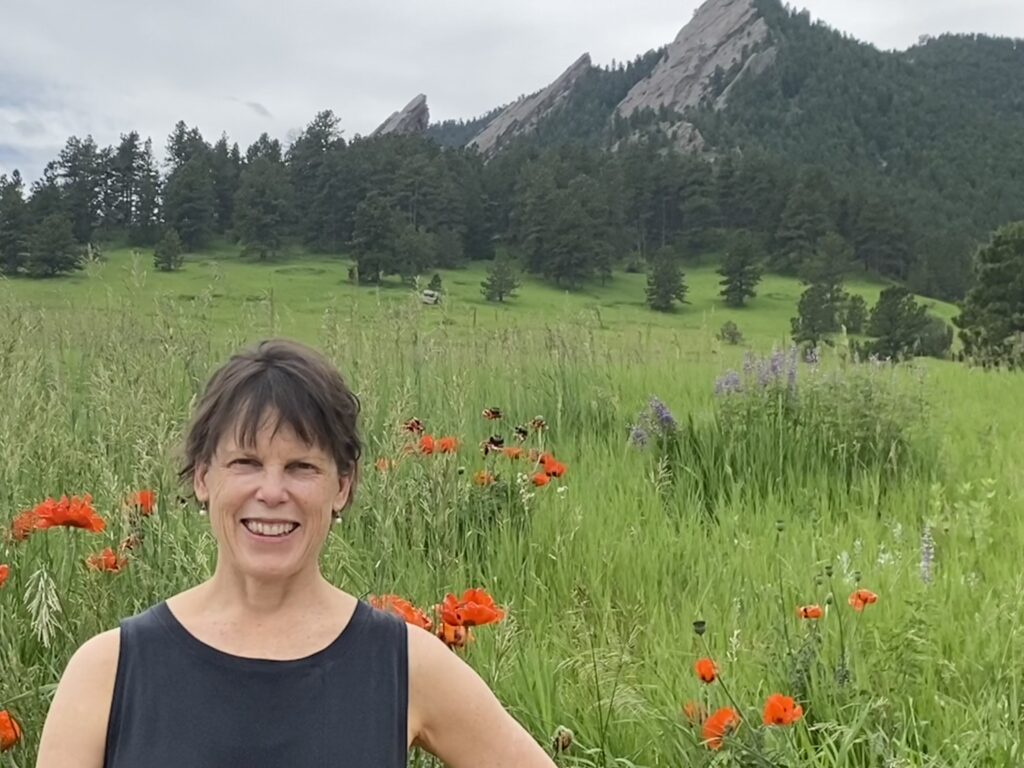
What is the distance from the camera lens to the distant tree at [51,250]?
819 inches

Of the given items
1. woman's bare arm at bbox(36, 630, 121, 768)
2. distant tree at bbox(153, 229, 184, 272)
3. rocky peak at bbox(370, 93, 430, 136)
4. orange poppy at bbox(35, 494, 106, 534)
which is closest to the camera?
woman's bare arm at bbox(36, 630, 121, 768)

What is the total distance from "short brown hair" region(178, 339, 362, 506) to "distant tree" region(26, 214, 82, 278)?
1228 centimetres

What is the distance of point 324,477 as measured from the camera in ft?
4.42

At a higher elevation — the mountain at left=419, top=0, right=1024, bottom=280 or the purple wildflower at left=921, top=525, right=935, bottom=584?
the mountain at left=419, top=0, right=1024, bottom=280

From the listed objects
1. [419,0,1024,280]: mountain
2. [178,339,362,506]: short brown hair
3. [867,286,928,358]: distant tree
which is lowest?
[867,286,928,358]: distant tree

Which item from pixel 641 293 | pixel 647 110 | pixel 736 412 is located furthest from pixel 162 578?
pixel 647 110

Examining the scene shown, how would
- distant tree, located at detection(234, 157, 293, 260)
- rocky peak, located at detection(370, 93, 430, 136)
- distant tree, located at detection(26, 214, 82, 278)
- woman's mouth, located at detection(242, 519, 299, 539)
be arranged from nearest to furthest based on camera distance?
woman's mouth, located at detection(242, 519, 299, 539), distant tree, located at detection(26, 214, 82, 278), distant tree, located at detection(234, 157, 293, 260), rocky peak, located at detection(370, 93, 430, 136)

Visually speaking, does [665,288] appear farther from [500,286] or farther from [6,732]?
[6,732]

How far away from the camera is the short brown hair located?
4.32 feet

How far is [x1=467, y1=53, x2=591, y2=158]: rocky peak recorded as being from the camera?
13538cm

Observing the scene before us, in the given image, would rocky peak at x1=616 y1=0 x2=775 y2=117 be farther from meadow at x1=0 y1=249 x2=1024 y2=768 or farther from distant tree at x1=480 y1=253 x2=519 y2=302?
meadow at x1=0 y1=249 x2=1024 y2=768

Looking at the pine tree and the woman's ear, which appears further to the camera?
the pine tree

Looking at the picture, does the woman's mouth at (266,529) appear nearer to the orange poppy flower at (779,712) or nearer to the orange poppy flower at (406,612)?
the orange poppy flower at (406,612)

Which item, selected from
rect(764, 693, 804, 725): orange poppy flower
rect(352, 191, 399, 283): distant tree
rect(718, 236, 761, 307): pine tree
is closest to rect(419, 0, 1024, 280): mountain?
rect(718, 236, 761, 307): pine tree
